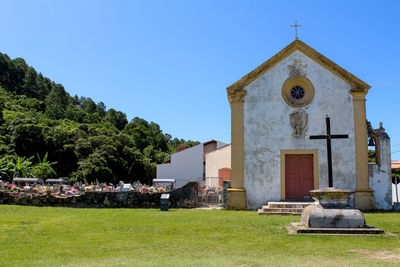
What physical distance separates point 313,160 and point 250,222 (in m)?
6.63

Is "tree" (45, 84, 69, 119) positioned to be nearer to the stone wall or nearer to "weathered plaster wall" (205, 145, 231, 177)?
"weathered plaster wall" (205, 145, 231, 177)

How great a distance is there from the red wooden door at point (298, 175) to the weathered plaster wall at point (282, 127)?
18.3 inches

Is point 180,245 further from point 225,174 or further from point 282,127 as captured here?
point 225,174

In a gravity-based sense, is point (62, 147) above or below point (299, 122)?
above

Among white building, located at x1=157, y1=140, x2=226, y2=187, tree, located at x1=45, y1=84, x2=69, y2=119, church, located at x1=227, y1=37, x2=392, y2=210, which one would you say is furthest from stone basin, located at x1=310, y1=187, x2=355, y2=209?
tree, located at x1=45, y1=84, x2=69, y2=119

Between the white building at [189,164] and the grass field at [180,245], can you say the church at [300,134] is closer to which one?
the grass field at [180,245]

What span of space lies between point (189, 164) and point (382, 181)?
2666 cm

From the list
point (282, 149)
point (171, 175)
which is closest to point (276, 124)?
point (282, 149)

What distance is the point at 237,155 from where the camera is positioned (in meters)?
18.4

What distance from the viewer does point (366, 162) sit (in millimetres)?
17625

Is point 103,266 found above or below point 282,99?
below

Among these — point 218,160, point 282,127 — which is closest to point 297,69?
point 282,127

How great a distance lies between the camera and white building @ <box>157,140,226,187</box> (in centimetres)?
4150

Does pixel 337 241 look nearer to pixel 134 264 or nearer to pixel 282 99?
pixel 134 264
